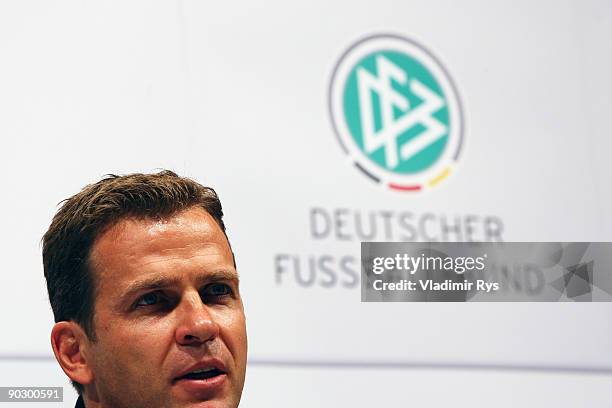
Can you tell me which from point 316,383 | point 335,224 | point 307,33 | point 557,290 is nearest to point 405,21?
point 307,33

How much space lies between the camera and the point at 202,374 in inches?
61.9

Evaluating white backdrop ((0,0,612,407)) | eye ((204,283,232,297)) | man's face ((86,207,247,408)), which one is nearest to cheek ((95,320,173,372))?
man's face ((86,207,247,408))

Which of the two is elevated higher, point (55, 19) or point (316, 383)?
point (55, 19)

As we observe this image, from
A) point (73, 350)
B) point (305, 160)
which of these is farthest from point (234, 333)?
point (305, 160)

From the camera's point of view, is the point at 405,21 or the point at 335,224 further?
the point at 405,21

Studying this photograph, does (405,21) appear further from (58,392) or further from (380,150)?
(58,392)

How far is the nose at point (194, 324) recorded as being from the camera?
60.7 inches

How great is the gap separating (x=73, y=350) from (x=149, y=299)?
0.20m

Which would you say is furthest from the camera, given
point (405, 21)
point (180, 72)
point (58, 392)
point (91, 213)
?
point (405, 21)

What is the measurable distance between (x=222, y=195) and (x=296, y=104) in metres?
0.31

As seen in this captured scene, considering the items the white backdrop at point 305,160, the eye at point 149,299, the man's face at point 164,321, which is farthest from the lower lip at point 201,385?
the white backdrop at point 305,160

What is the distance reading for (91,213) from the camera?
1.65 m

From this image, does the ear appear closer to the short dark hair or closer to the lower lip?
the short dark hair

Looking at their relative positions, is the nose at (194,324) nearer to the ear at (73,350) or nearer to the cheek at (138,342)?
the cheek at (138,342)
